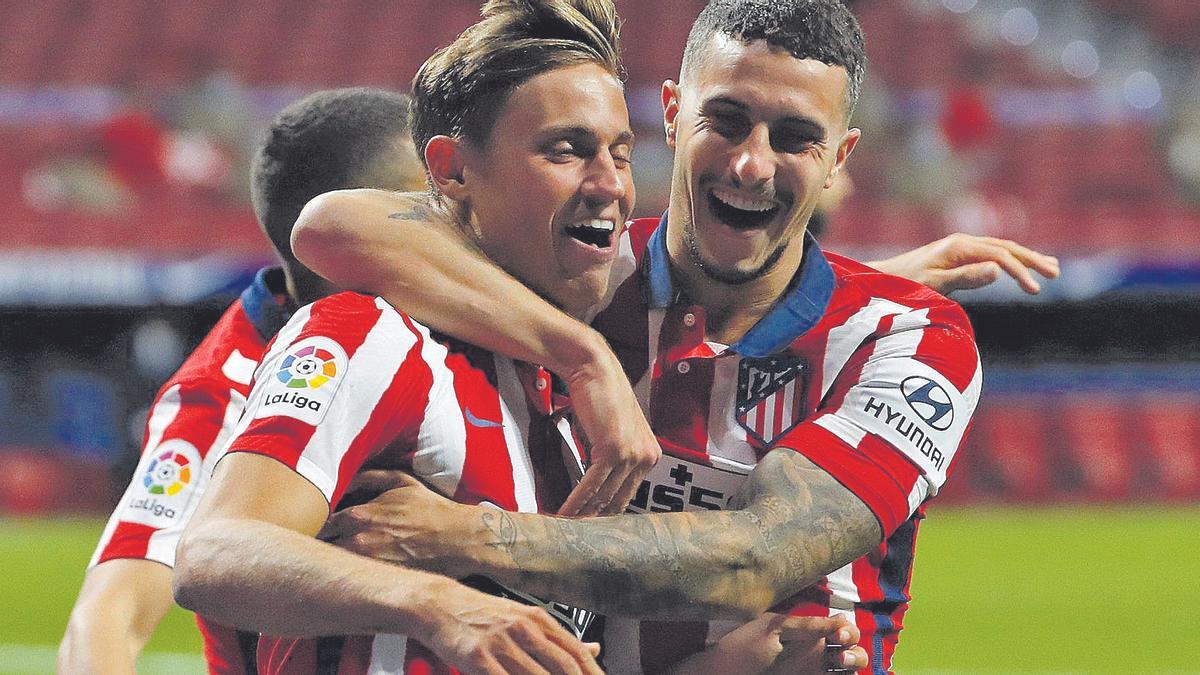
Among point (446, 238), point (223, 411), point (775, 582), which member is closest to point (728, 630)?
point (775, 582)

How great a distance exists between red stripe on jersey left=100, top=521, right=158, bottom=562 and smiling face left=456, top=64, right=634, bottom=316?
35.7 inches

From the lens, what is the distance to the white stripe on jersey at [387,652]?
235cm

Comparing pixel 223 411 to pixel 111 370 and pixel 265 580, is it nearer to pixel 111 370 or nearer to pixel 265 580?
pixel 265 580

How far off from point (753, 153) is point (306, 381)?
0.96 metres

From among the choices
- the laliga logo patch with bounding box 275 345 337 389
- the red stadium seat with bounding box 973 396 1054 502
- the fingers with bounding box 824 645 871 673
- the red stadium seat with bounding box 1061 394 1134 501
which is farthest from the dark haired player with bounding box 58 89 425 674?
the red stadium seat with bounding box 1061 394 1134 501

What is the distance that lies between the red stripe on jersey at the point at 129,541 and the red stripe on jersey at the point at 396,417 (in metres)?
0.82

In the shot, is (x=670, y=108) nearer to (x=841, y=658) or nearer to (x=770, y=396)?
(x=770, y=396)

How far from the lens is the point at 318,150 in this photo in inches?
128

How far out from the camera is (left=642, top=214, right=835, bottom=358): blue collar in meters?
2.87

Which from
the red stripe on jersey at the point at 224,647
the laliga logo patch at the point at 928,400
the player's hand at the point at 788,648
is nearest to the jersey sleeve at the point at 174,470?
the red stripe on jersey at the point at 224,647

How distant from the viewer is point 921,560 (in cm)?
933

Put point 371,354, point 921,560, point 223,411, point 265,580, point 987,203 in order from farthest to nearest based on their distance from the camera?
point 987,203
point 921,560
point 223,411
point 371,354
point 265,580

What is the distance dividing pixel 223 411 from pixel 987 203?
435 inches

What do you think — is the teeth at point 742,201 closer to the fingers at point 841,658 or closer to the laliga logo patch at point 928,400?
the laliga logo patch at point 928,400
